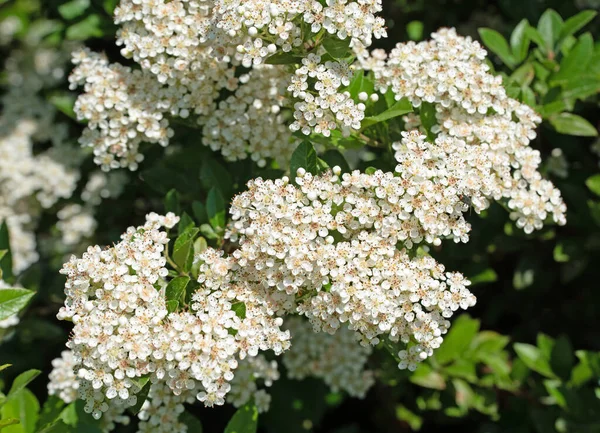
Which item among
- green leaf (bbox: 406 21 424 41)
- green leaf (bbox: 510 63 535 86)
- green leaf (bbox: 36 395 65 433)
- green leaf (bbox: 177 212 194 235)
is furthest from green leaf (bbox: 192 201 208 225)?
green leaf (bbox: 406 21 424 41)

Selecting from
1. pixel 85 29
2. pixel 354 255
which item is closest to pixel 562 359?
pixel 354 255

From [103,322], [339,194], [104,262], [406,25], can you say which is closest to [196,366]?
[103,322]

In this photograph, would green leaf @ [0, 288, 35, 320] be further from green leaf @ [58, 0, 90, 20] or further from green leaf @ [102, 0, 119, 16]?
green leaf @ [58, 0, 90, 20]

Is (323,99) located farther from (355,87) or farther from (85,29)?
(85,29)

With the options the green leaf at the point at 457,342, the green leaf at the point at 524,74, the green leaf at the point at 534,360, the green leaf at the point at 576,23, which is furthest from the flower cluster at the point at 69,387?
the green leaf at the point at 576,23

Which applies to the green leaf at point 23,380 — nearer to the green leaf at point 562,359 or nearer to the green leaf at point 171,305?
the green leaf at point 171,305

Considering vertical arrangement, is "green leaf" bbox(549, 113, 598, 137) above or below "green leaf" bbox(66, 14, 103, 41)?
above
